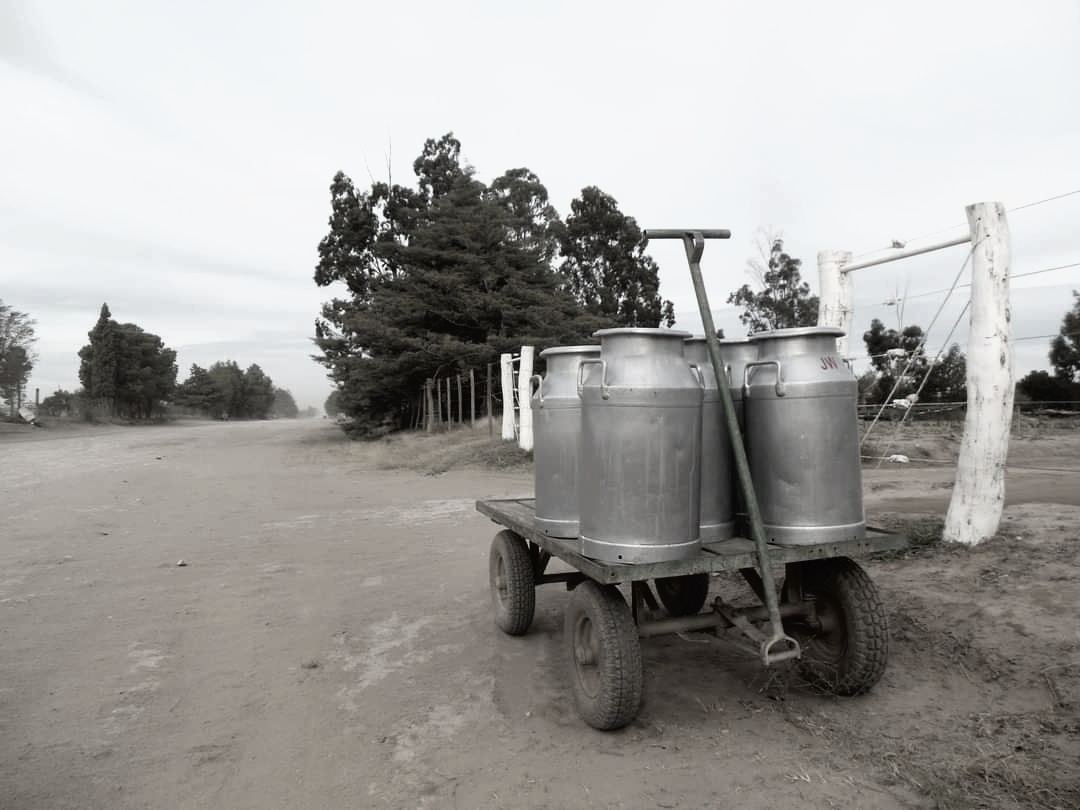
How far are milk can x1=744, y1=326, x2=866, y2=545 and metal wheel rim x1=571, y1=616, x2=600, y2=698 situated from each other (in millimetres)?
901

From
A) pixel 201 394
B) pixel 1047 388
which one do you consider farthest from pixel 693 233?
pixel 201 394

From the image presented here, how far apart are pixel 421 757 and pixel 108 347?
50.8 m

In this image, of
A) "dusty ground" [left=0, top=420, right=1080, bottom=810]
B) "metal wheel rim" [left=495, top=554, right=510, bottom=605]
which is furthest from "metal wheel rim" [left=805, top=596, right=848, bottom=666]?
"metal wheel rim" [left=495, top=554, right=510, bottom=605]

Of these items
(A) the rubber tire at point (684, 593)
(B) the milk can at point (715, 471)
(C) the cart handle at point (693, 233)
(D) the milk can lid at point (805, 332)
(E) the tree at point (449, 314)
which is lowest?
(A) the rubber tire at point (684, 593)

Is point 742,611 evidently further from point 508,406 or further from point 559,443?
point 508,406

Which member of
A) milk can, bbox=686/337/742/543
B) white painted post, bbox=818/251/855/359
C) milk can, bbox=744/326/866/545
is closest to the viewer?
milk can, bbox=744/326/866/545

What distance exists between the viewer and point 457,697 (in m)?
3.62

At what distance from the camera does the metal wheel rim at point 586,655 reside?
10.6ft

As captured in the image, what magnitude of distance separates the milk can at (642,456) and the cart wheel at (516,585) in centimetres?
131

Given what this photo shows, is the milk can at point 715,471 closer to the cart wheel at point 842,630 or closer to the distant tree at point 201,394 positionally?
the cart wheel at point 842,630

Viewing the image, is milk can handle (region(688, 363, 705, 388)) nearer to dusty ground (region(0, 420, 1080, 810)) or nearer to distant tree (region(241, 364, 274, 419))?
dusty ground (region(0, 420, 1080, 810))

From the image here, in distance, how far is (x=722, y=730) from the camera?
316cm

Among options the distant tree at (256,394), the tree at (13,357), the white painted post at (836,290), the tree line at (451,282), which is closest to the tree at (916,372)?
the tree line at (451,282)

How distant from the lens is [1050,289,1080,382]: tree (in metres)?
26.2
